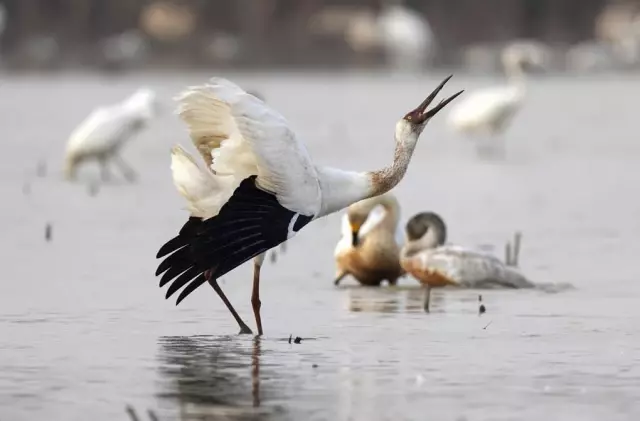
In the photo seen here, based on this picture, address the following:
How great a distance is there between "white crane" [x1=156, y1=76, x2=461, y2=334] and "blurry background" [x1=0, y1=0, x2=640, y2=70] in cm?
3338

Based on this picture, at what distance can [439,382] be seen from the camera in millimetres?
7398

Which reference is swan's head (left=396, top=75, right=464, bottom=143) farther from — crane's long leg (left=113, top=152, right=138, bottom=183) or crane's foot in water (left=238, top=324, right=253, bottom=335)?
crane's long leg (left=113, top=152, right=138, bottom=183)

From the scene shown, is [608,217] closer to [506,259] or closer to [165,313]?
[506,259]

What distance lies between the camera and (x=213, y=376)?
24.7 ft

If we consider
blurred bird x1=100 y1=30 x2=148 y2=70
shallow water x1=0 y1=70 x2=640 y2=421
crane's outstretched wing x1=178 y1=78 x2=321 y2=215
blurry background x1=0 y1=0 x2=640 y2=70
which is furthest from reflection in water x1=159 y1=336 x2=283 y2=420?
blurry background x1=0 y1=0 x2=640 y2=70

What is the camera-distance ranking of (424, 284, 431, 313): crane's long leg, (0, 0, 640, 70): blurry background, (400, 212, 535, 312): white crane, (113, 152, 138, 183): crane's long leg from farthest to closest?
(0, 0, 640, 70): blurry background
(113, 152, 138, 183): crane's long leg
(400, 212, 535, 312): white crane
(424, 284, 431, 313): crane's long leg

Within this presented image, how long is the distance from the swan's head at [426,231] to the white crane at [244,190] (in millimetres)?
1895

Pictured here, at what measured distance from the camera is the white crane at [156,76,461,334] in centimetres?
827

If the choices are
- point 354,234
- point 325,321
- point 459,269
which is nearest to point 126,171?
point 354,234

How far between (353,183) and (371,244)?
6.72ft

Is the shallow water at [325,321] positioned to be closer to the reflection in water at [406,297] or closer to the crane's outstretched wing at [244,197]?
the reflection in water at [406,297]

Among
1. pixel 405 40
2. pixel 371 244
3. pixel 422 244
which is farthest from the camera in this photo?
pixel 405 40

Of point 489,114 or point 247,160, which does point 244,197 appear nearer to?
point 247,160

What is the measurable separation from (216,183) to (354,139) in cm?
1428
